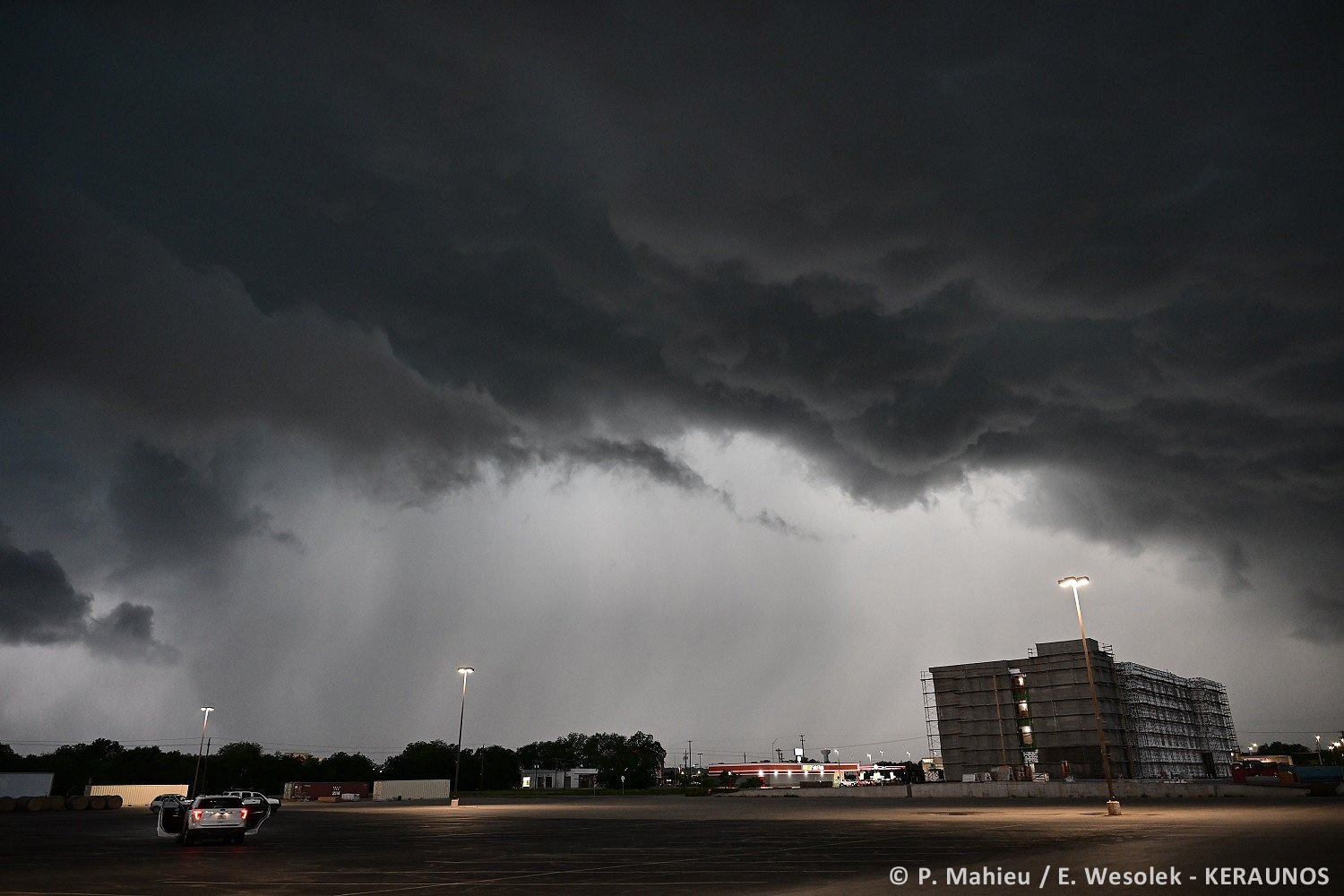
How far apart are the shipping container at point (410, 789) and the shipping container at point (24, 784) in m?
37.3

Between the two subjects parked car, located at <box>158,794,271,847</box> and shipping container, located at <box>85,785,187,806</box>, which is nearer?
parked car, located at <box>158,794,271,847</box>

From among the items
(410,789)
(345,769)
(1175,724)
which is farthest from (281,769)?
(1175,724)

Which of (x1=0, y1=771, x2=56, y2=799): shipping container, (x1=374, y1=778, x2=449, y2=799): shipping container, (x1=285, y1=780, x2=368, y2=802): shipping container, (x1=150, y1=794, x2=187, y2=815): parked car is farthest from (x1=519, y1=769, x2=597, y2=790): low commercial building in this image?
(x1=150, y1=794, x2=187, y2=815): parked car

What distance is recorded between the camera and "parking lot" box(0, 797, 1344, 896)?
15.0 meters

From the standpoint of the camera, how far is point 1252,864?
50.9ft

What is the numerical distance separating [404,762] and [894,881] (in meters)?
182

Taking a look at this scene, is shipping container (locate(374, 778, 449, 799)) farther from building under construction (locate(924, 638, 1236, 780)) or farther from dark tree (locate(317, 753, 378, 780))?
building under construction (locate(924, 638, 1236, 780))

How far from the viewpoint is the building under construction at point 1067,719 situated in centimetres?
11150

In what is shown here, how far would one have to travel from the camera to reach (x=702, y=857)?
20938mm

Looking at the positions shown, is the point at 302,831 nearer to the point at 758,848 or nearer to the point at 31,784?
the point at 758,848

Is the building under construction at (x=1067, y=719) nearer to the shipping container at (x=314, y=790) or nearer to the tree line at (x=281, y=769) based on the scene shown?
the tree line at (x=281, y=769)

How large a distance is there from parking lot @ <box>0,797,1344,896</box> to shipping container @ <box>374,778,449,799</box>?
81469 millimetres

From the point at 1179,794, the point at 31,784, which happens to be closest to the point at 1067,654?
the point at 1179,794

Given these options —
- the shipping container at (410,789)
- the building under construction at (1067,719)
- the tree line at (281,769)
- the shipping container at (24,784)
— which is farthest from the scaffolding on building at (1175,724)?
the shipping container at (24,784)
